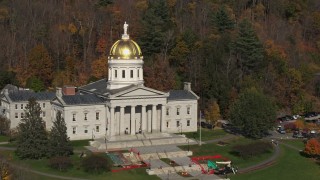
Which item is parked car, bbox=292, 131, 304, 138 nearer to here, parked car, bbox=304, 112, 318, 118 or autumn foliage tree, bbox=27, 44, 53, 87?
parked car, bbox=304, 112, 318, 118

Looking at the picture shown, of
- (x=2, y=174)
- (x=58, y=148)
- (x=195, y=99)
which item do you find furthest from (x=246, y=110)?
(x=2, y=174)

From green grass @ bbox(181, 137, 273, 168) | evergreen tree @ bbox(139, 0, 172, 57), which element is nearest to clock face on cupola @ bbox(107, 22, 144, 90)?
green grass @ bbox(181, 137, 273, 168)

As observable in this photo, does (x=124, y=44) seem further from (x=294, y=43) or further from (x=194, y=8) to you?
(x=294, y=43)

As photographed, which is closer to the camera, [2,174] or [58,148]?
[2,174]

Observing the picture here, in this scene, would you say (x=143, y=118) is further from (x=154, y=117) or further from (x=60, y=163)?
(x=60, y=163)

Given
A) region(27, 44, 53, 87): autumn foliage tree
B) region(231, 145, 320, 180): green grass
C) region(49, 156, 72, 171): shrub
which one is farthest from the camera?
region(27, 44, 53, 87): autumn foliage tree

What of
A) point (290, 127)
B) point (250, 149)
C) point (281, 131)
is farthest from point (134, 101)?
point (290, 127)
